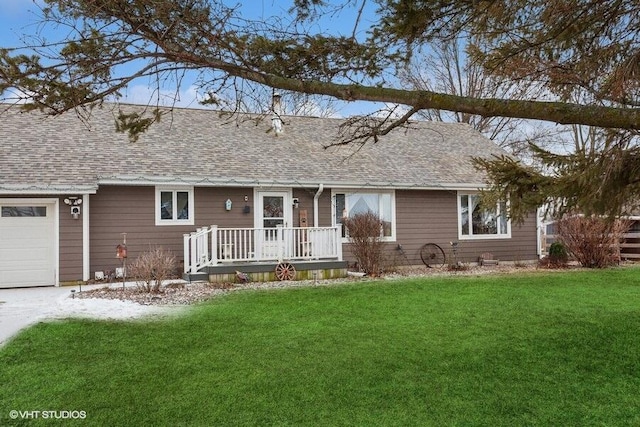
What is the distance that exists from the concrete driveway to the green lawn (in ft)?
2.06

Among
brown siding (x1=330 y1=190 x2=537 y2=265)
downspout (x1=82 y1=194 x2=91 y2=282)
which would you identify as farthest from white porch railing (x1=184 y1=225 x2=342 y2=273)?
downspout (x1=82 y1=194 x2=91 y2=282)

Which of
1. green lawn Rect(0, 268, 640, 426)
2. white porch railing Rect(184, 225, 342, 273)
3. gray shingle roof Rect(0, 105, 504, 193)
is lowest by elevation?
green lawn Rect(0, 268, 640, 426)

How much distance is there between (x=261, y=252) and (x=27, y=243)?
538 centimetres

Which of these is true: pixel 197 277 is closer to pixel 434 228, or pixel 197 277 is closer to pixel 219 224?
pixel 219 224

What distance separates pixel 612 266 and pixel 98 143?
15.0 m

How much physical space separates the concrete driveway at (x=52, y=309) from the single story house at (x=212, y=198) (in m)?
1.96

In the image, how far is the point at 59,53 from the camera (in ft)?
11.5

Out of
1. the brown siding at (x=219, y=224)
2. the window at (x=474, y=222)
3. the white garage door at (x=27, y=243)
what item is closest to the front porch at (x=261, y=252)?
the brown siding at (x=219, y=224)

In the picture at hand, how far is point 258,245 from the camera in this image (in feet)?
41.0

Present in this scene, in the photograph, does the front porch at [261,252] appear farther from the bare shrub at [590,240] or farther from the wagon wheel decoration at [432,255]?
the bare shrub at [590,240]

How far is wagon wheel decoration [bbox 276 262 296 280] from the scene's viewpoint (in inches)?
485

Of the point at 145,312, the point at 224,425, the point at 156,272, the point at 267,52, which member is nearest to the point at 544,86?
the point at 267,52

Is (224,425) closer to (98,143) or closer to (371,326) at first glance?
(371,326)

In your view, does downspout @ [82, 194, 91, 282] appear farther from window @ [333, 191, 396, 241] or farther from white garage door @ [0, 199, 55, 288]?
window @ [333, 191, 396, 241]
